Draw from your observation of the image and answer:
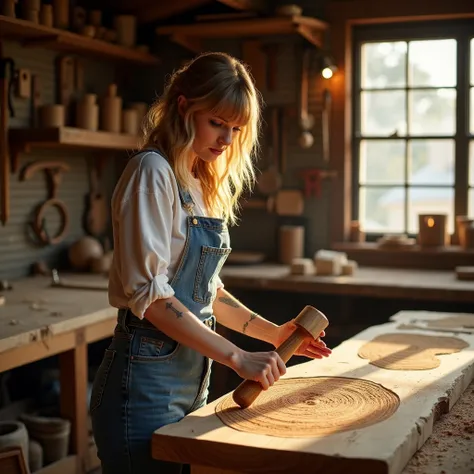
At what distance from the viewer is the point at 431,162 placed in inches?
208

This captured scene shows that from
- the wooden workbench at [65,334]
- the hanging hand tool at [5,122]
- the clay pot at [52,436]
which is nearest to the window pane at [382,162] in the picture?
the wooden workbench at [65,334]

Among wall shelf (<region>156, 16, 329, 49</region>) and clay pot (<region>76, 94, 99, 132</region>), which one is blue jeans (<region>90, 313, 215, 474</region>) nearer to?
clay pot (<region>76, 94, 99, 132</region>)

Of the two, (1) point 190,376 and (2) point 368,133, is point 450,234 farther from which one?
(1) point 190,376

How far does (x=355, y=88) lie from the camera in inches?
214

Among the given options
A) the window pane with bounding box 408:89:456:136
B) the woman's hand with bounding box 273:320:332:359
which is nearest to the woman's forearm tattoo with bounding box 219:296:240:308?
the woman's hand with bounding box 273:320:332:359

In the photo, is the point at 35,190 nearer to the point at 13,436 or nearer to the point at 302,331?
the point at 13,436

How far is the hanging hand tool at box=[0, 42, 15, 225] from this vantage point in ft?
14.5

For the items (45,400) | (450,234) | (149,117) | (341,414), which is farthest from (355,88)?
(341,414)

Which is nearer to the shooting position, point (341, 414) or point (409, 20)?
point (341, 414)

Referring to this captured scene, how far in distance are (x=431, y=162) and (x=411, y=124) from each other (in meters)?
0.28

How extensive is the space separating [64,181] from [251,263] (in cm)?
130

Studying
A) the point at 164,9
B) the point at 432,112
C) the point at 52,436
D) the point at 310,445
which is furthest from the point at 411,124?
the point at 310,445

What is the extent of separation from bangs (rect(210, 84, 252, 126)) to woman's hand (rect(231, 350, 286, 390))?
0.61m

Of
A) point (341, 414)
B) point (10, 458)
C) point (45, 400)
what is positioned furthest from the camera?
point (45, 400)
